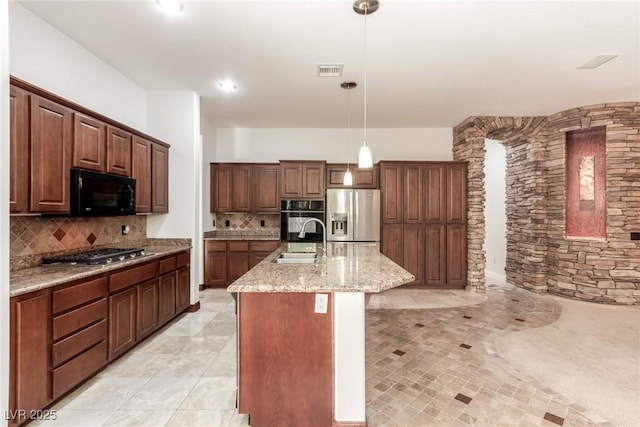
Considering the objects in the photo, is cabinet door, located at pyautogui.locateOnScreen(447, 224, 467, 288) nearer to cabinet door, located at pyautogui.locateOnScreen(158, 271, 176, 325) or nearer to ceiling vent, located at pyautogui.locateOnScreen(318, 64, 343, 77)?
ceiling vent, located at pyautogui.locateOnScreen(318, 64, 343, 77)

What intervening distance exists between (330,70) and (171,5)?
161 cm

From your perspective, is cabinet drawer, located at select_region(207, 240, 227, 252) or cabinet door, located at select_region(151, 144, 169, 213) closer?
cabinet door, located at select_region(151, 144, 169, 213)

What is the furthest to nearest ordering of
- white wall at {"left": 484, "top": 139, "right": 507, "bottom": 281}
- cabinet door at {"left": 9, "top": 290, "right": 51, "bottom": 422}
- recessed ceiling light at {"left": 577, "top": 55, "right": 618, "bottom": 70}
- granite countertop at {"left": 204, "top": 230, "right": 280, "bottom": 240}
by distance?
1. white wall at {"left": 484, "top": 139, "right": 507, "bottom": 281}
2. granite countertop at {"left": 204, "top": 230, "right": 280, "bottom": 240}
3. recessed ceiling light at {"left": 577, "top": 55, "right": 618, "bottom": 70}
4. cabinet door at {"left": 9, "top": 290, "right": 51, "bottom": 422}

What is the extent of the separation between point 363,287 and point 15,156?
240 cm

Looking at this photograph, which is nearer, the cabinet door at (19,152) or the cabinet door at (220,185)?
the cabinet door at (19,152)

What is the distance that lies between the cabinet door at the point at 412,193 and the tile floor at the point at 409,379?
5.93 ft

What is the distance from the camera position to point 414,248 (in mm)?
4930

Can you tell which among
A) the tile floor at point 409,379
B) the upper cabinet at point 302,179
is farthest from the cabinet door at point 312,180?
the tile floor at point 409,379

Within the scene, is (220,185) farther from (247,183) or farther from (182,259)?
(182,259)

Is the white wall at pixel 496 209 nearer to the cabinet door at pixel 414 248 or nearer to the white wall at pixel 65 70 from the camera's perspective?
the cabinet door at pixel 414 248

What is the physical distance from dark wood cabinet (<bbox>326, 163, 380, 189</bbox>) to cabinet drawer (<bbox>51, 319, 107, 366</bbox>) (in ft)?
12.0

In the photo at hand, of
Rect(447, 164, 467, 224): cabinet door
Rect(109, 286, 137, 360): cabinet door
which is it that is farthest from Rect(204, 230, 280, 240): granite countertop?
Rect(447, 164, 467, 224): cabinet door

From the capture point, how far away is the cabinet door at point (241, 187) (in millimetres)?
5168

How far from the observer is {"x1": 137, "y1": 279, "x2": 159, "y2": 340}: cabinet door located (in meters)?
2.75
